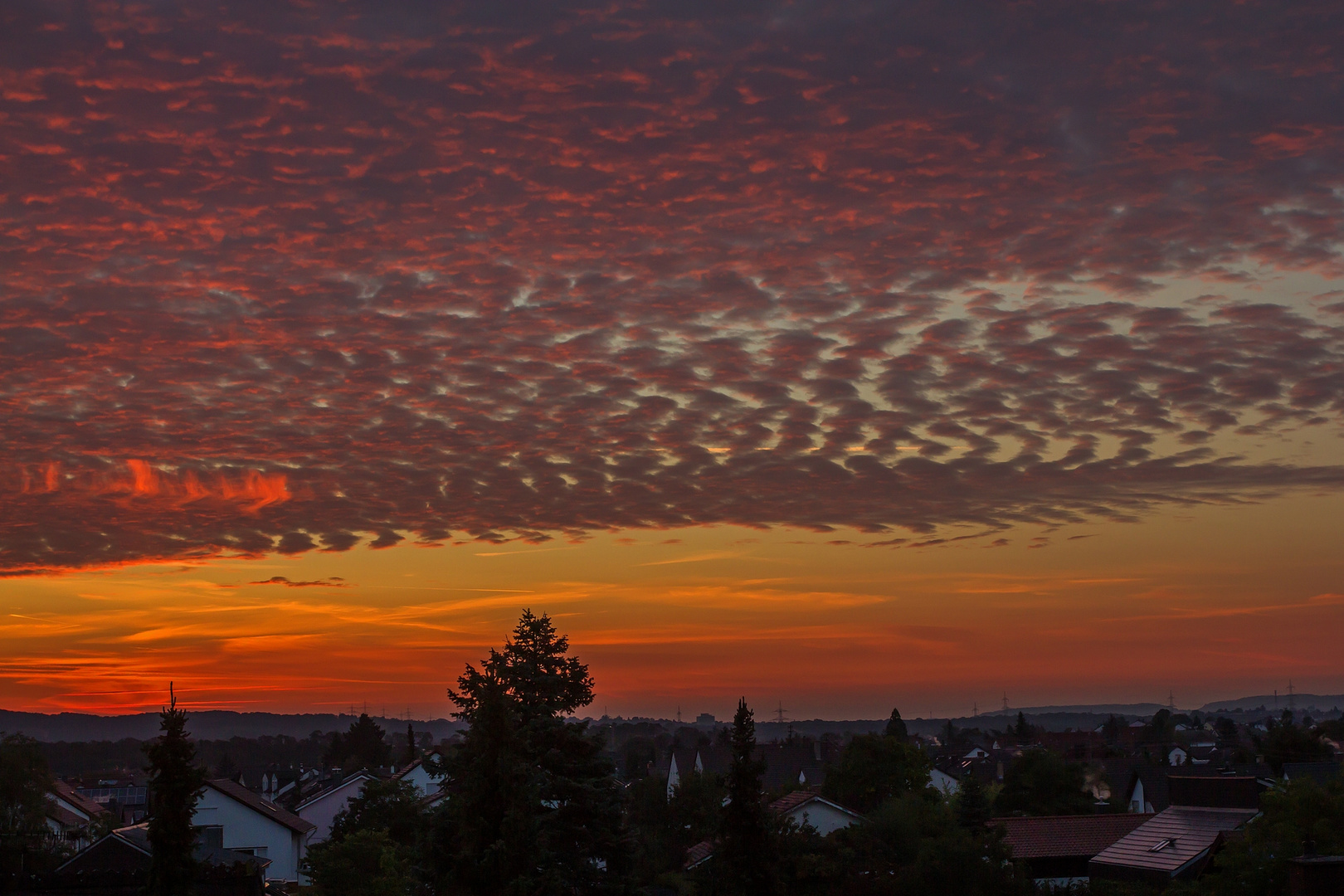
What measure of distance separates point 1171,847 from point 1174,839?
2.84 ft

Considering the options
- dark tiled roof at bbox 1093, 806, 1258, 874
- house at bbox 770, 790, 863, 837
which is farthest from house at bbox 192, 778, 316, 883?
dark tiled roof at bbox 1093, 806, 1258, 874

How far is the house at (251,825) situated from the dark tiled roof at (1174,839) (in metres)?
49.2

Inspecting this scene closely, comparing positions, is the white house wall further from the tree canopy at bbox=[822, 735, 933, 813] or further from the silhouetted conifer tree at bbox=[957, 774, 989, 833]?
the silhouetted conifer tree at bbox=[957, 774, 989, 833]

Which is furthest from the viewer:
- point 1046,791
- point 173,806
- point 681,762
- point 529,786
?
point 681,762

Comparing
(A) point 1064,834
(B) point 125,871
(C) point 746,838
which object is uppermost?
(C) point 746,838

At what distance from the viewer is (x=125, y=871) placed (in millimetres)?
52000

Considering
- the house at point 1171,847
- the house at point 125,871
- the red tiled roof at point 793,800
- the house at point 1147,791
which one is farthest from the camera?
the house at point 1147,791

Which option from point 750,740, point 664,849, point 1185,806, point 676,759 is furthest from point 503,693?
point 676,759

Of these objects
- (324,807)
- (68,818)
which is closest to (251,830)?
(68,818)

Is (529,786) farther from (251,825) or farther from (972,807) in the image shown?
(251,825)

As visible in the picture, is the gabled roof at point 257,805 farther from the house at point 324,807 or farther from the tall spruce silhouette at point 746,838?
the tall spruce silhouette at point 746,838

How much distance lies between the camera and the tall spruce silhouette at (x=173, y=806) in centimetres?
3309

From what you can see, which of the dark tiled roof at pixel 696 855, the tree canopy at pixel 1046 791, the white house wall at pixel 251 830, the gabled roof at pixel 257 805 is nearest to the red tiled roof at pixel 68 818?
the white house wall at pixel 251 830

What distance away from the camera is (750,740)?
1483 inches
